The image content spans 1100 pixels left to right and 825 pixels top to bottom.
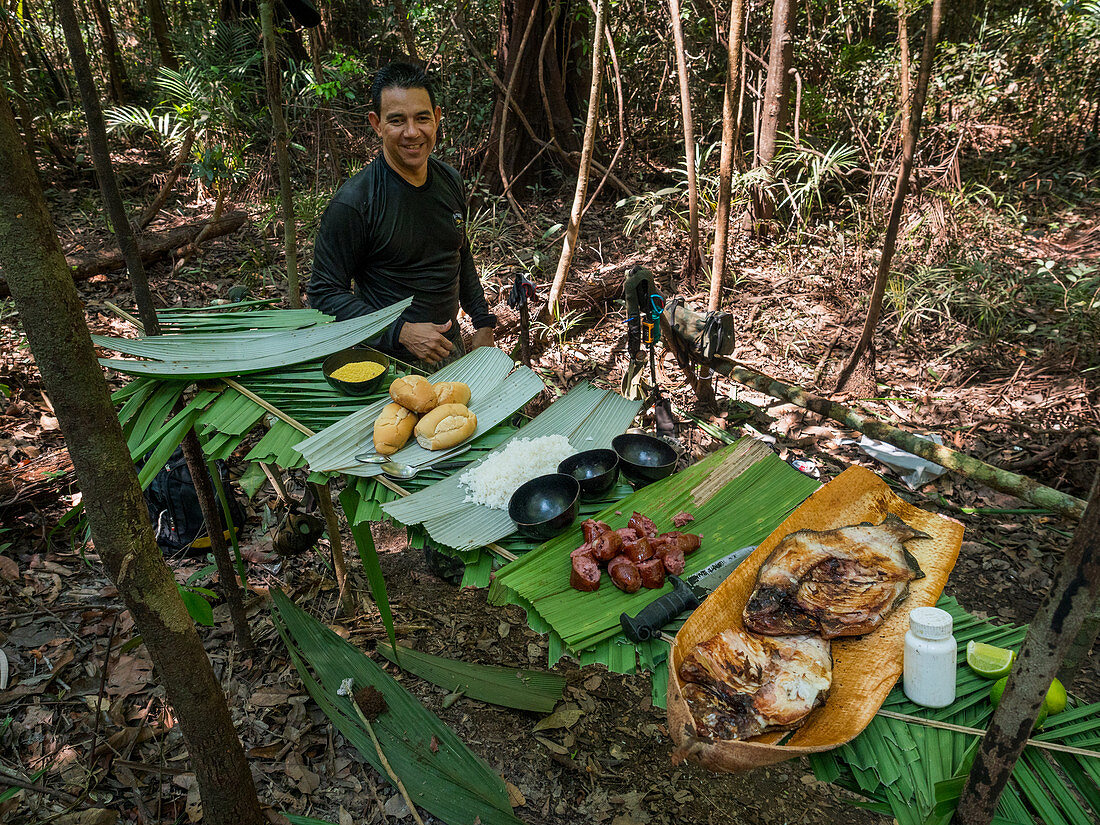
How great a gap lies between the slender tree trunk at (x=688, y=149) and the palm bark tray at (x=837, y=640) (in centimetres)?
327

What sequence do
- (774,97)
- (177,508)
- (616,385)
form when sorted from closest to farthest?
(177,508)
(616,385)
(774,97)

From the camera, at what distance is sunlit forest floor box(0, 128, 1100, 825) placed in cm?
254

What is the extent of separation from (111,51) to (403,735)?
960cm

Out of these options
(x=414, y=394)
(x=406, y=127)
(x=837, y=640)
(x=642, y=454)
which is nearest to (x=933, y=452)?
(x=642, y=454)

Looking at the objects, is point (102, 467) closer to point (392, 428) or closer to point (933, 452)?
point (392, 428)

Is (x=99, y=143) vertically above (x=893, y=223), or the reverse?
(x=99, y=143)

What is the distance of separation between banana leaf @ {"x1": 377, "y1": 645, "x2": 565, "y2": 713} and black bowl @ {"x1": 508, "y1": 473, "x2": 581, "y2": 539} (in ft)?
3.96

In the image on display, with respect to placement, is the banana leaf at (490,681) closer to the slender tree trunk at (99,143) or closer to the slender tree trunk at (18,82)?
the slender tree trunk at (99,143)

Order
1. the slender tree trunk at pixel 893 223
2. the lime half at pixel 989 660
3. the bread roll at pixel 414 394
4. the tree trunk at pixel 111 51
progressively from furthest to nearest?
the tree trunk at pixel 111 51 < the slender tree trunk at pixel 893 223 < the bread roll at pixel 414 394 < the lime half at pixel 989 660

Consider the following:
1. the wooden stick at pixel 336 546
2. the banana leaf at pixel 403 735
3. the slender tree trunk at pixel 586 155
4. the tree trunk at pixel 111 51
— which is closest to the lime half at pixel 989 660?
the banana leaf at pixel 403 735

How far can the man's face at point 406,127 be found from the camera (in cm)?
298

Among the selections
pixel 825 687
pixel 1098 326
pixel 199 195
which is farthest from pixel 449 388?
pixel 199 195

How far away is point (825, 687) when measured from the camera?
4.71 feet

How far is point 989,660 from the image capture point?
4.84 ft
